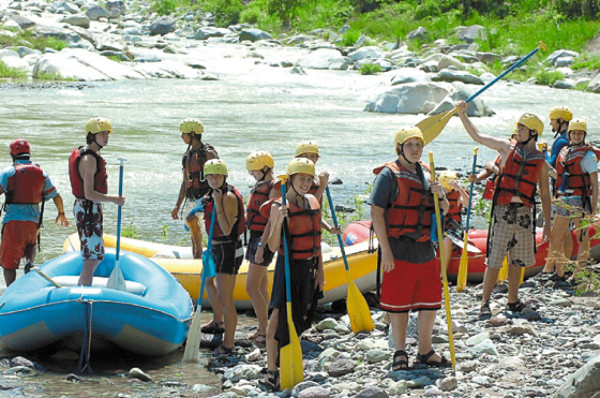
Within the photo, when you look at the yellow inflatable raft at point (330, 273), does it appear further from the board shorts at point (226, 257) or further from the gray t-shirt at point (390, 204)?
the gray t-shirt at point (390, 204)

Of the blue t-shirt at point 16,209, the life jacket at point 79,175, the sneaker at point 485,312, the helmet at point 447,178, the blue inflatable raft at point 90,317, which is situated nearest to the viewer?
the blue inflatable raft at point 90,317

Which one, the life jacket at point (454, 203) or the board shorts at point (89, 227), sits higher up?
the life jacket at point (454, 203)

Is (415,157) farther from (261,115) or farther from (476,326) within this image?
(261,115)

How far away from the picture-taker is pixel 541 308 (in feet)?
20.3

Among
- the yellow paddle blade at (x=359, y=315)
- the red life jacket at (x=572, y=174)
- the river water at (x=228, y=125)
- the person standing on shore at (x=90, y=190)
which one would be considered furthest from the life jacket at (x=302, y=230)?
the red life jacket at (x=572, y=174)

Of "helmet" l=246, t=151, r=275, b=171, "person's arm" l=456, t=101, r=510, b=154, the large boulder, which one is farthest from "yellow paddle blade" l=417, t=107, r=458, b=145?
the large boulder

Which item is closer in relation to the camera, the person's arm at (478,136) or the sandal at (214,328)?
the person's arm at (478,136)

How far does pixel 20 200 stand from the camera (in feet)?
21.3

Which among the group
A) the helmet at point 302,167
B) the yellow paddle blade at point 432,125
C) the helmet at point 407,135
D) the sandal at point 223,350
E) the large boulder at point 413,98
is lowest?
the sandal at point 223,350

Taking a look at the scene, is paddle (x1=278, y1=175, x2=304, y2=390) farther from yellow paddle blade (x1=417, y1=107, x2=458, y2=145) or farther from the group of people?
yellow paddle blade (x1=417, y1=107, x2=458, y2=145)

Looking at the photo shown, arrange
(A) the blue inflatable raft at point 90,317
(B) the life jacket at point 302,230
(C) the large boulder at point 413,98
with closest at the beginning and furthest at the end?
(B) the life jacket at point 302,230 < (A) the blue inflatable raft at point 90,317 < (C) the large boulder at point 413,98

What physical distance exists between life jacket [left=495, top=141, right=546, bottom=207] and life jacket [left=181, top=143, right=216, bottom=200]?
2.38 m

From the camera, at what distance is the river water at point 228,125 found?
41.2 ft

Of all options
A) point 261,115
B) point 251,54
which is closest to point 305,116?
point 261,115
